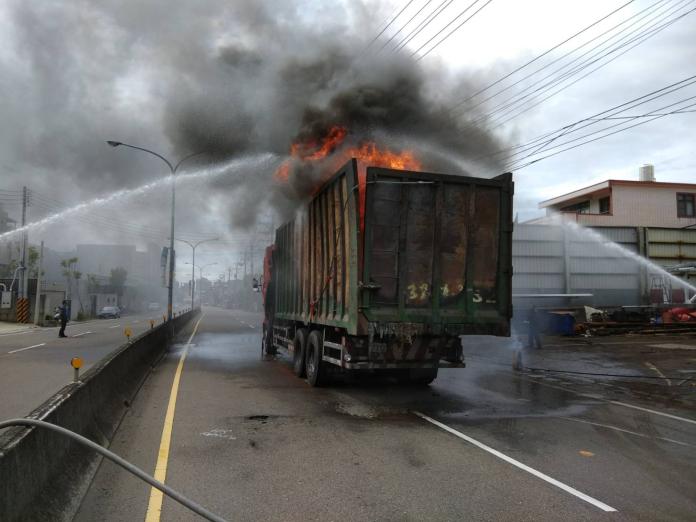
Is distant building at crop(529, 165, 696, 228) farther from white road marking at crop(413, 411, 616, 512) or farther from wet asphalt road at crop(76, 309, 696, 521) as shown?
white road marking at crop(413, 411, 616, 512)

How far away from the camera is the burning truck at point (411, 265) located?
7746 millimetres

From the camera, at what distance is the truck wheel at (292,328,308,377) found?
1073 cm

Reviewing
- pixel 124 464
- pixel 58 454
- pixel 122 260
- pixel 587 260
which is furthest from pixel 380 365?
pixel 122 260

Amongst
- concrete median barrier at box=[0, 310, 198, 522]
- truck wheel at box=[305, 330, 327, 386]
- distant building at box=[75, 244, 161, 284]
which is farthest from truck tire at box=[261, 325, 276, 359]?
distant building at box=[75, 244, 161, 284]

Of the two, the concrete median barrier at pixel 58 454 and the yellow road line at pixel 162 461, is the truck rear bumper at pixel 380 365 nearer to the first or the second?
the yellow road line at pixel 162 461

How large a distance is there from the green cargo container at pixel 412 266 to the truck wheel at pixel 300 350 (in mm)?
1790

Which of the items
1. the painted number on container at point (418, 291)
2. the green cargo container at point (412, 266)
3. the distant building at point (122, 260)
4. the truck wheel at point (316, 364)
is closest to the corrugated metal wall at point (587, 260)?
the truck wheel at point (316, 364)

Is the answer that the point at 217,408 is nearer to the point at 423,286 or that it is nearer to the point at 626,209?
the point at 423,286

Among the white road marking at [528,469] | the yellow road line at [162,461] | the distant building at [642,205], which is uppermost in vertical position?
the distant building at [642,205]

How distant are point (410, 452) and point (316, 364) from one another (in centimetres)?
410

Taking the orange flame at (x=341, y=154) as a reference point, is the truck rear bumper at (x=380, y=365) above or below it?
below

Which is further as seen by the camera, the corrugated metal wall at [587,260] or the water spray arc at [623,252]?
the water spray arc at [623,252]

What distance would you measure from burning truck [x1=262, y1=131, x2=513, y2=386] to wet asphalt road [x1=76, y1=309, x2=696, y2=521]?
1.01m

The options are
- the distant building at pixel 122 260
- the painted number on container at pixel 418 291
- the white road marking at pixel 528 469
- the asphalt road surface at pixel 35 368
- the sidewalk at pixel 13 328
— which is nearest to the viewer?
the white road marking at pixel 528 469
